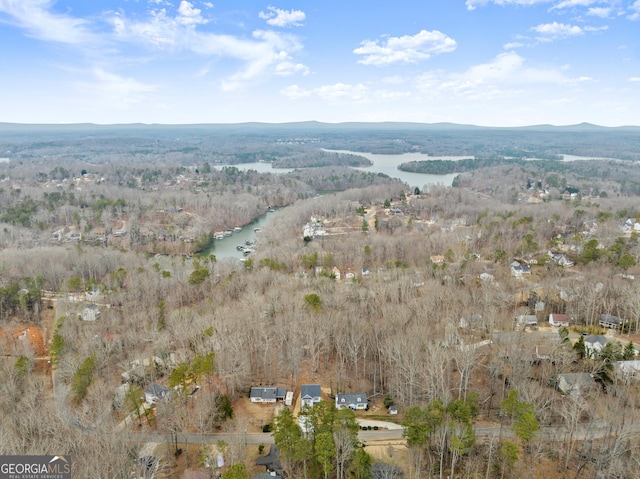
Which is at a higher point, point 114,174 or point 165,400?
point 114,174

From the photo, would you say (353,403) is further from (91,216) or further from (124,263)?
(91,216)

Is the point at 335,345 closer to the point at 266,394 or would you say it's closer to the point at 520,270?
the point at 266,394

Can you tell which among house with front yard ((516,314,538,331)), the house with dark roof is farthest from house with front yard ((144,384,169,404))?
house with front yard ((516,314,538,331))

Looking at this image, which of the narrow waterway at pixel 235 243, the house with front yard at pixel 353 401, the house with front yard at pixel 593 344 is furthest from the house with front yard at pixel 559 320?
the narrow waterway at pixel 235 243

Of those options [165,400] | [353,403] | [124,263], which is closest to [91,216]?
[124,263]

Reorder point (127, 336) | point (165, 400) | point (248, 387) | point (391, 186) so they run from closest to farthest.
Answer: point (165, 400)
point (248, 387)
point (127, 336)
point (391, 186)

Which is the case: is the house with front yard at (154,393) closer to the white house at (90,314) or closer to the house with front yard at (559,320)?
the white house at (90,314)
